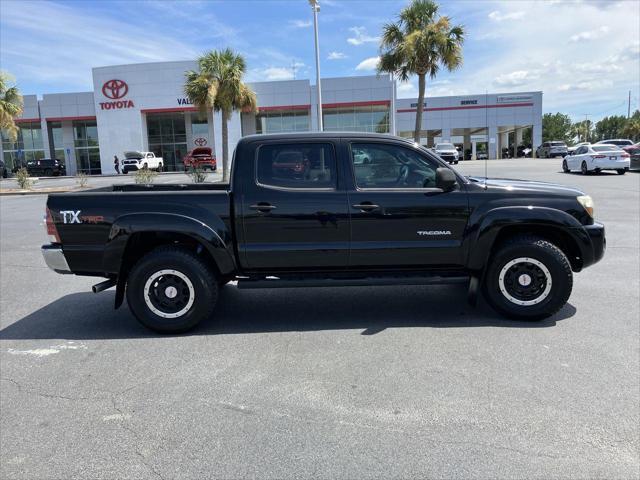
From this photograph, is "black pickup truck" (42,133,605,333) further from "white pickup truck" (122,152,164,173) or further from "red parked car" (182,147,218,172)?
"white pickup truck" (122,152,164,173)

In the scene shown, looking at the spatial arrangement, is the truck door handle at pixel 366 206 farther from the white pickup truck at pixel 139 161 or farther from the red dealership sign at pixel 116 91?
the red dealership sign at pixel 116 91

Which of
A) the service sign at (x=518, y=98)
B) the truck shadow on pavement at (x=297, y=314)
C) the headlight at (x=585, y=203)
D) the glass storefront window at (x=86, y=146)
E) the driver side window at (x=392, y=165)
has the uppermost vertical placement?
the service sign at (x=518, y=98)

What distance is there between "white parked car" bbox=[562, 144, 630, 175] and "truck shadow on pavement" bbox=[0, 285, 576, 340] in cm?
2140

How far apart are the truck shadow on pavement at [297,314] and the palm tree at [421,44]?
74.3 feet

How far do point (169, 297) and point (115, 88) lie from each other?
45.6 meters

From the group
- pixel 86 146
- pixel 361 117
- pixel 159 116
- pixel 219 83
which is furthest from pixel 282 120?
pixel 86 146

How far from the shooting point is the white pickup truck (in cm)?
4247

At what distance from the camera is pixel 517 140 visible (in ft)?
212

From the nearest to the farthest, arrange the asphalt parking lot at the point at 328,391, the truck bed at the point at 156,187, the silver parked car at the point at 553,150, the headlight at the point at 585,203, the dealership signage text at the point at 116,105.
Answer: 1. the asphalt parking lot at the point at 328,391
2. the headlight at the point at 585,203
3. the truck bed at the point at 156,187
4. the dealership signage text at the point at 116,105
5. the silver parked car at the point at 553,150

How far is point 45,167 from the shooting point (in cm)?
4766

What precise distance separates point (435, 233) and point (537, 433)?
224cm

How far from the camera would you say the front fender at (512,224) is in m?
4.85

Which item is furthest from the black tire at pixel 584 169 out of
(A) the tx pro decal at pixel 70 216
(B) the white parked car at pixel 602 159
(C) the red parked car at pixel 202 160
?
(C) the red parked car at pixel 202 160

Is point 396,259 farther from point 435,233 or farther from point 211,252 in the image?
point 211,252
